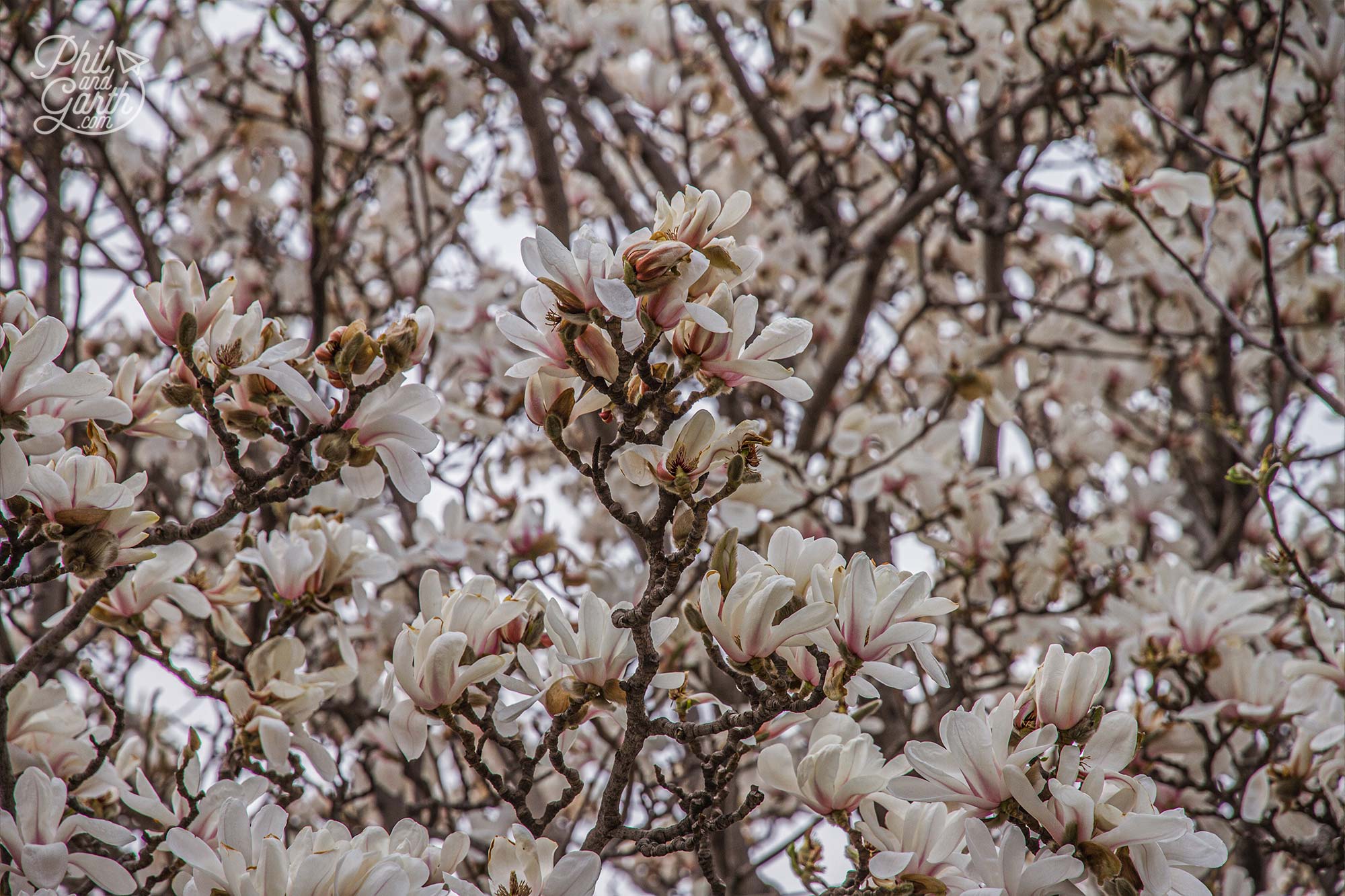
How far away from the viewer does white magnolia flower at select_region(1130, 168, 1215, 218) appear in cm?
209

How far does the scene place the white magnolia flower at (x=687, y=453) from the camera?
1098 millimetres

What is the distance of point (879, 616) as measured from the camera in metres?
1.11

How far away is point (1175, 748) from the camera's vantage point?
2.09m

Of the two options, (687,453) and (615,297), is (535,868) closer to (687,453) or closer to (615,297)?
(687,453)

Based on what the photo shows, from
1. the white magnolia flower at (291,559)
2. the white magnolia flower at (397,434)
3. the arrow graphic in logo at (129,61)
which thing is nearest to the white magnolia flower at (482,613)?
the white magnolia flower at (397,434)

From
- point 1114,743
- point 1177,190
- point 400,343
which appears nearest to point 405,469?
point 400,343

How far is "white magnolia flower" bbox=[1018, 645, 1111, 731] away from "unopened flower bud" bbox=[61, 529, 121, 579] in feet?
3.38

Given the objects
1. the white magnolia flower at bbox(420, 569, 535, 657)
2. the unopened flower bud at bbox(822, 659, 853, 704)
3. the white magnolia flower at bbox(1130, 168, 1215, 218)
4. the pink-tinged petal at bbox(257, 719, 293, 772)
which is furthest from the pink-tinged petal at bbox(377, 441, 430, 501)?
the white magnolia flower at bbox(1130, 168, 1215, 218)

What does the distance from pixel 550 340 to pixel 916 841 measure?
668 millimetres

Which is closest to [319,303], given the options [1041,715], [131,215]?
[131,215]

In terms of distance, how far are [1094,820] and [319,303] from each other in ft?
7.09

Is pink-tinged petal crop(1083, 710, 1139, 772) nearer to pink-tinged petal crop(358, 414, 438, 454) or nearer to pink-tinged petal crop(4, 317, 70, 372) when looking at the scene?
pink-tinged petal crop(358, 414, 438, 454)

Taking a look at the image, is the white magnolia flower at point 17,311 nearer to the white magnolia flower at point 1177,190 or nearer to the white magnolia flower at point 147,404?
the white magnolia flower at point 147,404

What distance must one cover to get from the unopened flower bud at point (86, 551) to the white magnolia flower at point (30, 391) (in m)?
0.08
